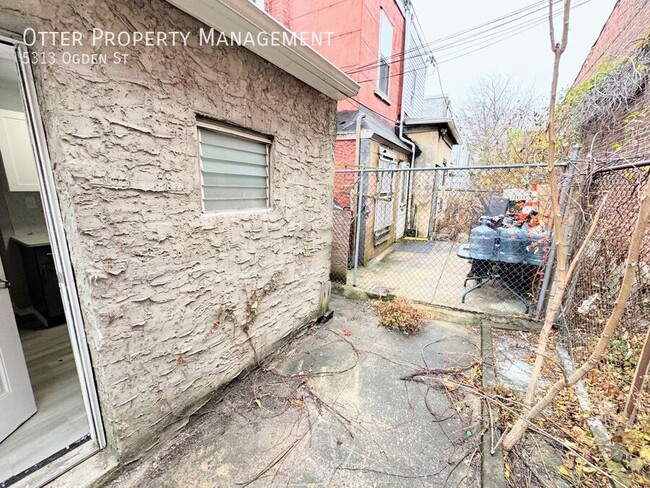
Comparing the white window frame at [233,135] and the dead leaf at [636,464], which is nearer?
the dead leaf at [636,464]

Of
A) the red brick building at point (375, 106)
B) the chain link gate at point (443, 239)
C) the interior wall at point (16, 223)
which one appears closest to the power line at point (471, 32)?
the red brick building at point (375, 106)

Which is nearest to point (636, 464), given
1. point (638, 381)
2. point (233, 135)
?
point (638, 381)

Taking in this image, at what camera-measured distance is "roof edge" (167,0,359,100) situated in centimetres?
162

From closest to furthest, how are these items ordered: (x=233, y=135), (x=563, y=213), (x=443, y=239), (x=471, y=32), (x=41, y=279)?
1. (x=233, y=135)
2. (x=41, y=279)
3. (x=563, y=213)
4. (x=471, y=32)
5. (x=443, y=239)

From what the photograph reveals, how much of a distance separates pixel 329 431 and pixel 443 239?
8176 mm

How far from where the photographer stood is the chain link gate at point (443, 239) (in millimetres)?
3834

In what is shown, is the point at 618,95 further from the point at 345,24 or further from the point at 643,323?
the point at 345,24

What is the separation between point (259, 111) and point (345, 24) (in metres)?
5.39

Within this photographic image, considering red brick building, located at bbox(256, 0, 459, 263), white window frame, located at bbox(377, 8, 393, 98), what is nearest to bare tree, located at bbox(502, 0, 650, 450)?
red brick building, located at bbox(256, 0, 459, 263)

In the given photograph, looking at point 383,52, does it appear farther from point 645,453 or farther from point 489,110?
point 489,110

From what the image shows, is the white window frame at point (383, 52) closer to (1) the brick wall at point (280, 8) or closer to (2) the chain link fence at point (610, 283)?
(1) the brick wall at point (280, 8)

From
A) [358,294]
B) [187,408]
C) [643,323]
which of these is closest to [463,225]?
[358,294]

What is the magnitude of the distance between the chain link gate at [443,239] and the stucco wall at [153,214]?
231cm

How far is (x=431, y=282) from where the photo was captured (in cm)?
518
